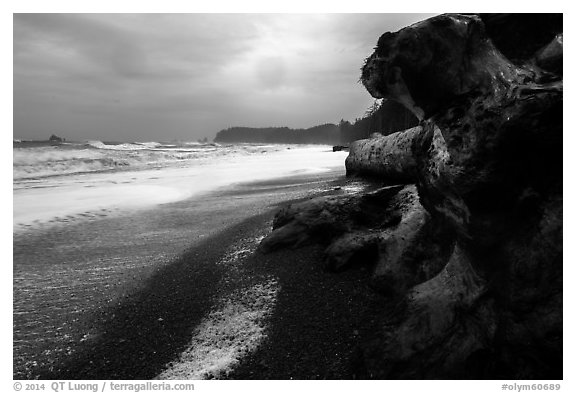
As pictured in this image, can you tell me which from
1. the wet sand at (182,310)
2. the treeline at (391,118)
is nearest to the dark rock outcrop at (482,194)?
the wet sand at (182,310)

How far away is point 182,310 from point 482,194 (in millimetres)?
2452

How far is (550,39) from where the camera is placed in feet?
7.54

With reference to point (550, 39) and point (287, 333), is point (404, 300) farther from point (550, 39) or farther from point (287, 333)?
point (550, 39)

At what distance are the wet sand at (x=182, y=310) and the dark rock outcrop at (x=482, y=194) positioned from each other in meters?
0.49

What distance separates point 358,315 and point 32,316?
2.72m

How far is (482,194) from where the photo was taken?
1.99 metres

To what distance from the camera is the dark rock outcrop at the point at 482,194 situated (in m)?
1.89

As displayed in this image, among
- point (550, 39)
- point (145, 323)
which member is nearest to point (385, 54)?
point (550, 39)

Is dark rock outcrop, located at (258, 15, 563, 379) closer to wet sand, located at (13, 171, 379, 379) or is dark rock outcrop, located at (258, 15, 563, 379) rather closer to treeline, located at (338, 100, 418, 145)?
wet sand, located at (13, 171, 379, 379)

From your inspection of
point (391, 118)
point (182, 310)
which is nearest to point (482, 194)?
point (182, 310)

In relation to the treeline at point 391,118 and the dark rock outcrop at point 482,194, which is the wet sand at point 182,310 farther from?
A: the treeline at point 391,118

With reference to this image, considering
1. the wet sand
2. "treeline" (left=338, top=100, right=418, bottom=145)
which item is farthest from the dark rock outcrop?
"treeline" (left=338, top=100, right=418, bottom=145)

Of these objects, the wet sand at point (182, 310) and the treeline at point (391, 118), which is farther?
the treeline at point (391, 118)

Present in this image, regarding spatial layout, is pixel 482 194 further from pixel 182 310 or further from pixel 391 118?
pixel 391 118
